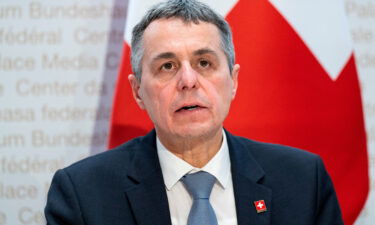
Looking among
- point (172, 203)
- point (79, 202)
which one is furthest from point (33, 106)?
point (172, 203)

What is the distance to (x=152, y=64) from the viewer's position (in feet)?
5.44

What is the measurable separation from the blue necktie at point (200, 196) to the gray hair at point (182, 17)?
40 cm

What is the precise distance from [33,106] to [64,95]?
0.16m

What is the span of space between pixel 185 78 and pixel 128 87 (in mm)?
593

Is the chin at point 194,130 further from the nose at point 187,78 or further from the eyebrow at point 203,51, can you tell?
the eyebrow at point 203,51

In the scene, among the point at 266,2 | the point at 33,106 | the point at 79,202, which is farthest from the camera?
the point at 33,106

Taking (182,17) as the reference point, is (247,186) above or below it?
below

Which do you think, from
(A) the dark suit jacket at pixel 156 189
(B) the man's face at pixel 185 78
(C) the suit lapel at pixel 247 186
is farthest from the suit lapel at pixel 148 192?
(C) the suit lapel at pixel 247 186

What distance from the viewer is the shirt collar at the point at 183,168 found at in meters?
1.67

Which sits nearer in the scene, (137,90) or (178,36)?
(178,36)

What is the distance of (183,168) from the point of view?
168 cm

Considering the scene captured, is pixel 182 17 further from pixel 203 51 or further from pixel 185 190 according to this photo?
pixel 185 190

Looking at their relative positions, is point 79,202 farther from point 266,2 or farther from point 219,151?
point 266,2

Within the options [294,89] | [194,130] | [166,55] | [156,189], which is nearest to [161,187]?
[156,189]
